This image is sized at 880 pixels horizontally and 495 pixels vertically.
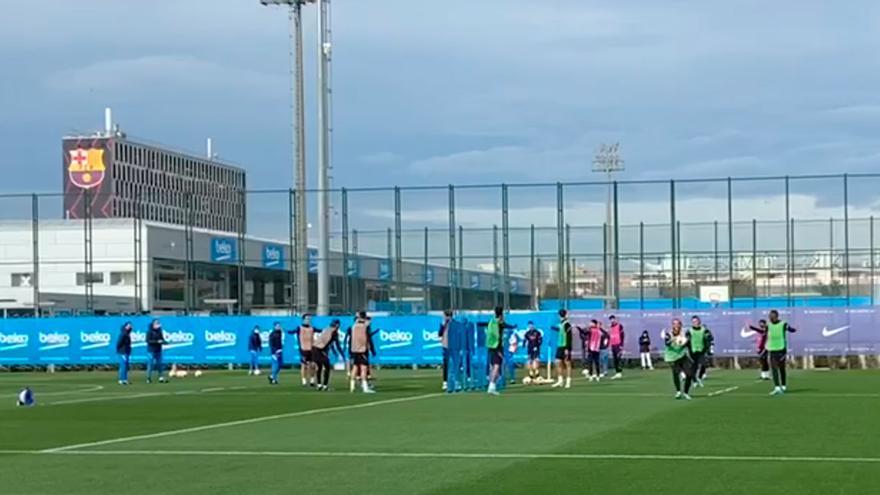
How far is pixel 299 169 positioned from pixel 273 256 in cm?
1141

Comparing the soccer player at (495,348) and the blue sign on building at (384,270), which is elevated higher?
the blue sign on building at (384,270)

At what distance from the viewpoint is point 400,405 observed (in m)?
27.0

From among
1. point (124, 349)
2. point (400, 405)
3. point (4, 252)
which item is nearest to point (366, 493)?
point (400, 405)

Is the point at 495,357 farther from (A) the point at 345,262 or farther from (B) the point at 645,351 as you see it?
(A) the point at 345,262

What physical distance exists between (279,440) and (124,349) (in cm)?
2263

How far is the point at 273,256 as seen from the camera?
68.8 metres

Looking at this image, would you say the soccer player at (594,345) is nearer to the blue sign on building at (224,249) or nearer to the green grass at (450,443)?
the green grass at (450,443)

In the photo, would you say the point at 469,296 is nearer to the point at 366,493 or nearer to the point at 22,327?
the point at 22,327

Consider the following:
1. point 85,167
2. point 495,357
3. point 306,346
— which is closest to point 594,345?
point 495,357

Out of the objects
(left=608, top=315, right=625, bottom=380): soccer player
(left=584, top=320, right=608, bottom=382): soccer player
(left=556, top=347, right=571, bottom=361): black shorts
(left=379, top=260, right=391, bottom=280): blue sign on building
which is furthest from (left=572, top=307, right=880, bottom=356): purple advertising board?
(left=556, top=347, right=571, bottom=361): black shorts

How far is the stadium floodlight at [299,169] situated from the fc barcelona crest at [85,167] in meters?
84.0

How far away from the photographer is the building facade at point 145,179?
13188 centimetres

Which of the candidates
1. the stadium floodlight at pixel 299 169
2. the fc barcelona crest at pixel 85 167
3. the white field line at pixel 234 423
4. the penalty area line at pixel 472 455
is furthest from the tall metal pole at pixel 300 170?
the fc barcelona crest at pixel 85 167

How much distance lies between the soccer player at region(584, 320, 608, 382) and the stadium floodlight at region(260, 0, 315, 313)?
1792cm
